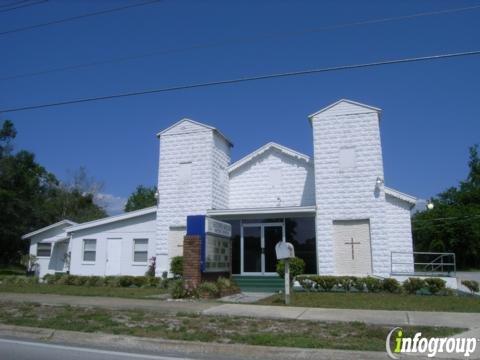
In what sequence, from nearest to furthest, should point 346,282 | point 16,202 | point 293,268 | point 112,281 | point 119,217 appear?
point 346,282 → point 293,268 → point 112,281 → point 119,217 → point 16,202

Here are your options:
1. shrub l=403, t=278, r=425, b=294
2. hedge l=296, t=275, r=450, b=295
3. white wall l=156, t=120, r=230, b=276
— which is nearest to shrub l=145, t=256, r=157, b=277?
white wall l=156, t=120, r=230, b=276

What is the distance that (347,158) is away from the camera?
2069 cm

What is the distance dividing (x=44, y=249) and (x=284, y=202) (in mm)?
18894

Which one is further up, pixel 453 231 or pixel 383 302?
pixel 453 231

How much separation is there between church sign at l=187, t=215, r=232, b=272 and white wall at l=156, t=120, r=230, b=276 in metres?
3.43

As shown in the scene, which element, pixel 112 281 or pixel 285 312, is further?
pixel 112 281

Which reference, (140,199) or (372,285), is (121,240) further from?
(140,199)

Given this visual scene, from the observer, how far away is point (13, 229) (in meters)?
40.4

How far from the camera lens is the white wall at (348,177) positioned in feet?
65.0

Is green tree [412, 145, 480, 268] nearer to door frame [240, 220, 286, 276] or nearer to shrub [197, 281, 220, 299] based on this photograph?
door frame [240, 220, 286, 276]

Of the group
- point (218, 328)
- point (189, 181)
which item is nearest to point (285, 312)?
point (218, 328)

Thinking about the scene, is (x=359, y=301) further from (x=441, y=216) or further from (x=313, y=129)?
(x=441, y=216)

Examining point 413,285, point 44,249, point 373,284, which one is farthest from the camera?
point 44,249

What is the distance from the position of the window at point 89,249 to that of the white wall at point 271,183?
8.60 metres
